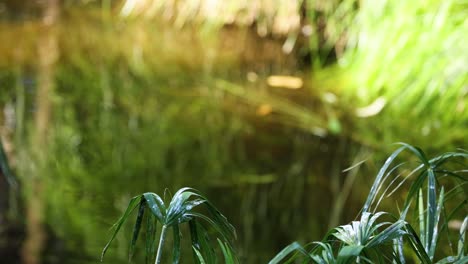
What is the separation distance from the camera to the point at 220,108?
10.5ft

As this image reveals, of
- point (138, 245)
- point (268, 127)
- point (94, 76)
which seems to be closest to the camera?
point (138, 245)

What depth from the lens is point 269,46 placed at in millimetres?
4094

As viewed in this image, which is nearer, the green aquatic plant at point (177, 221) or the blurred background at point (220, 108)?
the green aquatic plant at point (177, 221)

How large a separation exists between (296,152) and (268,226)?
63 cm

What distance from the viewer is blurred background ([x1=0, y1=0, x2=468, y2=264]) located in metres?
2.29

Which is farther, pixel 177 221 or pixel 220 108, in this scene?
pixel 220 108

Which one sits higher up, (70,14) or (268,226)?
(70,14)

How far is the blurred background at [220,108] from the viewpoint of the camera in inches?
90.0

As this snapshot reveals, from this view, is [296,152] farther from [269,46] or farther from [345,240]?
[345,240]

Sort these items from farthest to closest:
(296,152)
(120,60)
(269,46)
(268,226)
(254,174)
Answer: (269,46) < (120,60) < (296,152) < (254,174) < (268,226)

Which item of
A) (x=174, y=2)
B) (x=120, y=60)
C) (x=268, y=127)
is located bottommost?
(x=268, y=127)

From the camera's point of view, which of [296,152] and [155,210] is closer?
[155,210]

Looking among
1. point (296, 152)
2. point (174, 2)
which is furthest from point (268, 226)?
point (174, 2)

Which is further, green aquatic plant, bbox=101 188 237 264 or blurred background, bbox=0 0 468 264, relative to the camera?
blurred background, bbox=0 0 468 264
